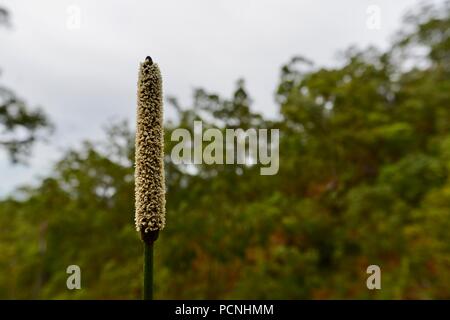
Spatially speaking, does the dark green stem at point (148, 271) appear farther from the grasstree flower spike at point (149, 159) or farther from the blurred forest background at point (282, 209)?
the blurred forest background at point (282, 209)

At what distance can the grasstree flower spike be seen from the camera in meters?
1.39

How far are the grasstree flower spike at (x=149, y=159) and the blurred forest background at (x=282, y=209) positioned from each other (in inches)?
224

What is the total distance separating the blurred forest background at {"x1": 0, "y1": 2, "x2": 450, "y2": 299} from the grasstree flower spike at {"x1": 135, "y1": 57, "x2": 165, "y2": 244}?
5684mm

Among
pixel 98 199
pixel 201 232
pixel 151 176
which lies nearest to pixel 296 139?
pixel 201 232

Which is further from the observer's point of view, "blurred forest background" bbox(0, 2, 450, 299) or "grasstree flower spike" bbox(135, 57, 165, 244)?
"blurred forest background" bbox(0, 2, 450, 299)

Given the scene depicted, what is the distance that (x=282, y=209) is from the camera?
352 inches

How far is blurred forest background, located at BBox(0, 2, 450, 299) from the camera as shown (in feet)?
25.0

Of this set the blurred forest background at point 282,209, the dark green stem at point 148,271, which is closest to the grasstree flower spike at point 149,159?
the dark green stem at point 148,271

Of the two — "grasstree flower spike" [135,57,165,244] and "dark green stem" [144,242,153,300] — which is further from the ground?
"grasstree flower spike" [135,57,165,244]

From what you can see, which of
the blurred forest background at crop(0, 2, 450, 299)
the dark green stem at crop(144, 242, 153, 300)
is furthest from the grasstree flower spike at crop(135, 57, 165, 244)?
the blurred forest background at crop(0, 2, 450, 299)

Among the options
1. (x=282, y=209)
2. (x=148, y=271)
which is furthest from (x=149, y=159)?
(x=282, y=209)

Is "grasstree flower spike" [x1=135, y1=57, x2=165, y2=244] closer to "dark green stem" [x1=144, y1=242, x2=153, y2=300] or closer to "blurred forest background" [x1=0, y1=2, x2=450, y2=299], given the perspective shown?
"dark green stem" [x1=144, y1=242, x2=153, y2=300]

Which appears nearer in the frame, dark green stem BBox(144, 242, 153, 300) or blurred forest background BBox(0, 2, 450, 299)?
dark green stem BBox(144, 242, 153, 300)
